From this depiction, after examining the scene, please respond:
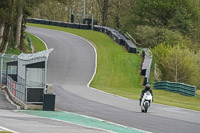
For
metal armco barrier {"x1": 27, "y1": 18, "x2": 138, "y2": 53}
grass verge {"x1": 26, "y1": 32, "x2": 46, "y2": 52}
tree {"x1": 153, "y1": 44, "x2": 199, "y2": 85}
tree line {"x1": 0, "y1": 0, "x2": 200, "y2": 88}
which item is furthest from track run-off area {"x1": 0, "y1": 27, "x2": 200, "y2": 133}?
metal armco barrier {"x1": 27, "y1": 18, "x2": 138, "y2": 53}

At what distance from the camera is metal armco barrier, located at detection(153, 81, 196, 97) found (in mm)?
36938

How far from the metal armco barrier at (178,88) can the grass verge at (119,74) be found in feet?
2.31

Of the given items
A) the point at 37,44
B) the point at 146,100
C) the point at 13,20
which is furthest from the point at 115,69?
the point at 146,100

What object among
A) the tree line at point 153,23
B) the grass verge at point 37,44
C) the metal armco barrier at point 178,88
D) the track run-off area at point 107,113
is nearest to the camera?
the track run-off area at point 107,113

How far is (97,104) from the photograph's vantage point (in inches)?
1017

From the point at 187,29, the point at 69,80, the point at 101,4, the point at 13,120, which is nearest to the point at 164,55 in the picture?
the point at 69,80

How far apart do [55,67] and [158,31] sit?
29.0 meters

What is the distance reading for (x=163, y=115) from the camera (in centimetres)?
2178

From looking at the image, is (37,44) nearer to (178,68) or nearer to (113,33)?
(113,33)

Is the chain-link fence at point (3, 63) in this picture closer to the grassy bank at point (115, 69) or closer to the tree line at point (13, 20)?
the grassy bank at point (115, 69)

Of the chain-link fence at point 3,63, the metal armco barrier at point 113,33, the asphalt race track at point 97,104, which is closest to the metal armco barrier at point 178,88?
the asphalt race track at point 97,104

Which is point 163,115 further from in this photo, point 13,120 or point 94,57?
point 94,57

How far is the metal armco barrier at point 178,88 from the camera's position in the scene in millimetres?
36938

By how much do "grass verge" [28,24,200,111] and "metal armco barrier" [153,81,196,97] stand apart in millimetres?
705
